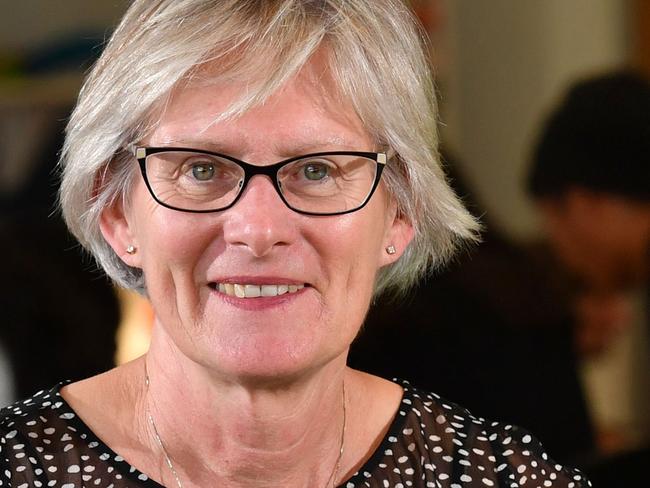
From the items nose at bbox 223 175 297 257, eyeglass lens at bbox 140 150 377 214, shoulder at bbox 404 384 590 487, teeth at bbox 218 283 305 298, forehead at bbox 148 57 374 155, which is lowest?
shoulder at bbox 404 384 590 487

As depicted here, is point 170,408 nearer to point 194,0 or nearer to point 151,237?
point 151,237

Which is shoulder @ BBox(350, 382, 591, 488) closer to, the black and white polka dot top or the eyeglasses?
the black and white polka dot top

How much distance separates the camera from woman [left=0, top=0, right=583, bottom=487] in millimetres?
1362

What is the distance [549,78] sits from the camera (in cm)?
448

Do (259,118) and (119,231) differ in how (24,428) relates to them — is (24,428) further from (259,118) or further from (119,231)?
(259,118)

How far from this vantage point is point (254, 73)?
4.46 feet

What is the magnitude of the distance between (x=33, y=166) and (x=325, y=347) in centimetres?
275

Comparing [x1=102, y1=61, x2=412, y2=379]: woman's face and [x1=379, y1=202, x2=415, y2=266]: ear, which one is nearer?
[x1=102, y1=61, x2=412, y2=379]: woman's face

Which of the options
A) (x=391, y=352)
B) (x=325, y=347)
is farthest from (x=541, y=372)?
(x=325, y=347)

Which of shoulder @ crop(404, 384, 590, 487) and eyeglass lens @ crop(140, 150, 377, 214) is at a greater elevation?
eyeglass lens @ crop(140, 150, 377, 214)

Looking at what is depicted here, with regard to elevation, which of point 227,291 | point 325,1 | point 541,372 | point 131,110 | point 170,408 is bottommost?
point 541,372

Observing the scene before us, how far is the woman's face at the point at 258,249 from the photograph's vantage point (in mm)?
1351

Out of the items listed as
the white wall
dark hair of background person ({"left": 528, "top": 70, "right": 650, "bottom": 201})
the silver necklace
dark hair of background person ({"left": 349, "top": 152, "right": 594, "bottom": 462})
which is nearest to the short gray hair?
the silver necklace

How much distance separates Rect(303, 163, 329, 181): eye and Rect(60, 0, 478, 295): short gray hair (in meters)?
0.08
